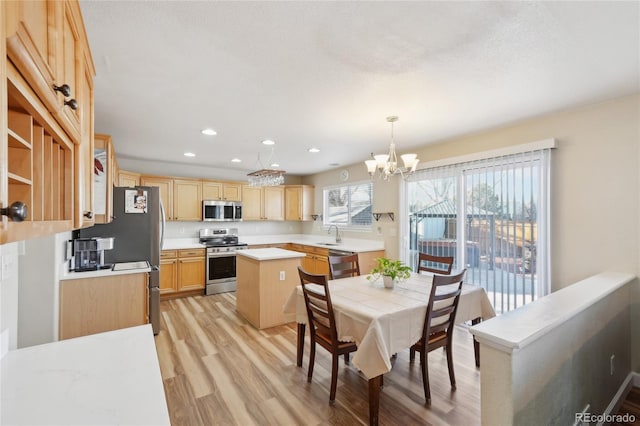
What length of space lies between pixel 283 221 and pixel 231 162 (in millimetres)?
2072

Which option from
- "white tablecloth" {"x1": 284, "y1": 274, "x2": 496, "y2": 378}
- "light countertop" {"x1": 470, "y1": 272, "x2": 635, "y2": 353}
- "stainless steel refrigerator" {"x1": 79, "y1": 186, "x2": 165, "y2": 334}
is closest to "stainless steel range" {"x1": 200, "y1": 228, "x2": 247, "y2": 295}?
"stainless steel refrigerator" {"x1": 79, "y1": 186, "x2": 165, "y2": 334}

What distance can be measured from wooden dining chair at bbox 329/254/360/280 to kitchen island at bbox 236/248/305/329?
85 cm

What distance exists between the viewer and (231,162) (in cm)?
533

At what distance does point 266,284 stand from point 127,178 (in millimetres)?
2944

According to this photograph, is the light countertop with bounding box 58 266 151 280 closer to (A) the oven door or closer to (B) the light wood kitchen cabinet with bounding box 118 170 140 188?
(B) the light wood kitchen cabinet with bounding box 118 170 140 188

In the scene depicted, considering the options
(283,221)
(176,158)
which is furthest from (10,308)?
(283,221)

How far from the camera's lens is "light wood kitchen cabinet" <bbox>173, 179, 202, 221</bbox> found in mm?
5270

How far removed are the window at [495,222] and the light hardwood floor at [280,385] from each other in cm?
82

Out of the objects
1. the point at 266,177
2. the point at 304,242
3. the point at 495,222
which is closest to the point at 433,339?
the point at 495,222

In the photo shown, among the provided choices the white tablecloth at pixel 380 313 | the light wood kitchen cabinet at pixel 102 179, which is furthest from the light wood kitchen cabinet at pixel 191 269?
the white tablecloth at pixel 380 313

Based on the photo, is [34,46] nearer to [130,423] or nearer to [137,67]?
[130,423]

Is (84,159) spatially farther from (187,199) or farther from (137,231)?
(187,199)

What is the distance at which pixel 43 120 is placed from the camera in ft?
2.28

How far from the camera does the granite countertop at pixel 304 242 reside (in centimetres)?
483
